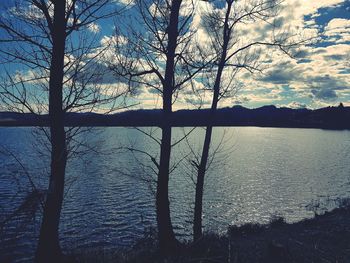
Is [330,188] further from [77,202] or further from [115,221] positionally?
[77,202]

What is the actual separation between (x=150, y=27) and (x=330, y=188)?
33.4 m

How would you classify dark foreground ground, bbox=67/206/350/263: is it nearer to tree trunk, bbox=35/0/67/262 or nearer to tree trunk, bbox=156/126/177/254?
tree trunk, bbox=156/126/177/254

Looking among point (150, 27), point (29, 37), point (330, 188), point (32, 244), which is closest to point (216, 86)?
point (150, 27)

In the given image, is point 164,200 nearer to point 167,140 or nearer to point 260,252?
point 167,140

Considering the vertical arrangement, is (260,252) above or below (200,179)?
below

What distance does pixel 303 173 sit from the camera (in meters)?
46.3

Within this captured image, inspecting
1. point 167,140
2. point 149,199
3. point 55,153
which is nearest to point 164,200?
point 167,140

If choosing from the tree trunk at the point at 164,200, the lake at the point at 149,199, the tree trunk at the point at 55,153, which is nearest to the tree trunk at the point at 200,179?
the lake at the point at 149,199

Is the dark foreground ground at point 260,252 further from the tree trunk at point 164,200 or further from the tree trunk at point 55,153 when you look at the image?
the tree trunk at point 55,153

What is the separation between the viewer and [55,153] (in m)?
8.37

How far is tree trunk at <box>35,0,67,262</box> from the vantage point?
8117 mm

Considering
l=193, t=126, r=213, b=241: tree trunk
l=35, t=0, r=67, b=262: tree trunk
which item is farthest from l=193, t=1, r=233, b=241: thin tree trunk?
l=35, t=0, r=67, b=262: tree trunk

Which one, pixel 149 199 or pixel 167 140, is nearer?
pixel 167 140

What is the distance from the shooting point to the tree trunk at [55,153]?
8.12 meters
